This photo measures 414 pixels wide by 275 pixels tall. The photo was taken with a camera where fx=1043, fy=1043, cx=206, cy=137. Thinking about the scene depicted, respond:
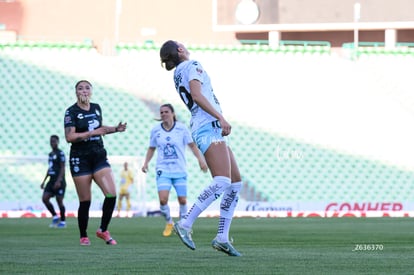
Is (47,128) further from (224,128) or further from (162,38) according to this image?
(224,128)

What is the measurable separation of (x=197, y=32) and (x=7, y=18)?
25.7 feet

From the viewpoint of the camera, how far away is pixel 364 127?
34.0m

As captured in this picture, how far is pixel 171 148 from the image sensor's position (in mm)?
17328

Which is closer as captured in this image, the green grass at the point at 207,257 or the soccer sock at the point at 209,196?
the green grass at the point at 207,257

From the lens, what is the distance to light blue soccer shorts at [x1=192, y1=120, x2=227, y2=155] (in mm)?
10242

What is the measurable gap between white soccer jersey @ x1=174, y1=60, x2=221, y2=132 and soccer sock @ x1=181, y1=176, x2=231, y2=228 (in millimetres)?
583

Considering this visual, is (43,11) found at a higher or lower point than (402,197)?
higher

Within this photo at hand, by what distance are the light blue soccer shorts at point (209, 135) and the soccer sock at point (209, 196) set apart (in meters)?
0.34

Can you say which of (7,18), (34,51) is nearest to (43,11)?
(7,18)

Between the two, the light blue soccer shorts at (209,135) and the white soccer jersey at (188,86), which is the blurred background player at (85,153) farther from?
the light blue soccer shorts at (209,135)

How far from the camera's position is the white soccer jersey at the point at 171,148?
17.3m

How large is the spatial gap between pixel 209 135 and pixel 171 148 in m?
7.10

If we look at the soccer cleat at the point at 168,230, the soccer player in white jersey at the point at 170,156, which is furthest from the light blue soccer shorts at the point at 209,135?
the soccer player in white jersey at the point at 170,156

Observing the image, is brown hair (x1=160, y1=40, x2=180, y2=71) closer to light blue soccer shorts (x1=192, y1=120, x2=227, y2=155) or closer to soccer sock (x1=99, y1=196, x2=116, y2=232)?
light blue soccer shorts (x1=192, y1=120, x2=227, y2=155)
